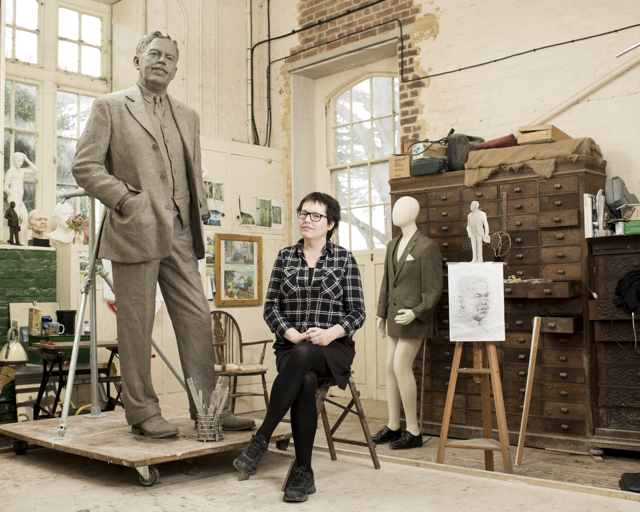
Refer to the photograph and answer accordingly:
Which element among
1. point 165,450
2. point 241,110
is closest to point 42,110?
point 241,110

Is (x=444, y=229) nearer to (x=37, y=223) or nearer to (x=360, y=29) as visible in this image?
(x=360, y=29)

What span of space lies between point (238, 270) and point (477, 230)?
2608 mm

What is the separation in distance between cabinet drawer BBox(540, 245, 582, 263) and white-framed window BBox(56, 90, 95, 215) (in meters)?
3.86

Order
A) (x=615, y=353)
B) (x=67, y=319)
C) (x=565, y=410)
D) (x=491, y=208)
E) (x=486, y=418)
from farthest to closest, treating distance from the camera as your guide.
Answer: (x=67, y=319) < (x=491, y=208) < (x=565, y=410) < (x=615, y=353) < (x=486, y=418)

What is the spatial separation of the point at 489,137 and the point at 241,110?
2689 millimetres

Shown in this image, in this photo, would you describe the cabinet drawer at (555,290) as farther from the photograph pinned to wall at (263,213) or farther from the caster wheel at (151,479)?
the photograph pinned to wall at (263,213)

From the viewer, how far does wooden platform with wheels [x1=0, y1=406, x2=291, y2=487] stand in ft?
9.35

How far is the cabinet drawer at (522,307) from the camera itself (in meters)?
4.48

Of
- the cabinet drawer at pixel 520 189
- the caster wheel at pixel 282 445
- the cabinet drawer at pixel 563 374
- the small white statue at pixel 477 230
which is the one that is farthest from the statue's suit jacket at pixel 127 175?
the cabinet drawer at pixel 563 374

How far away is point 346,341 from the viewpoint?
316 cm

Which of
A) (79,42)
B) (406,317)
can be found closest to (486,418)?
(406,317)

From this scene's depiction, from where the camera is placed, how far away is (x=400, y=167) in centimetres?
514

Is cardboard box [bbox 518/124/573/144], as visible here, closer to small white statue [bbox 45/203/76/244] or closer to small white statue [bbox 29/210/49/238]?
small white statue [bbox 45/203/76/244]

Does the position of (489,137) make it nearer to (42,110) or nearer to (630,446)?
(630,446)
